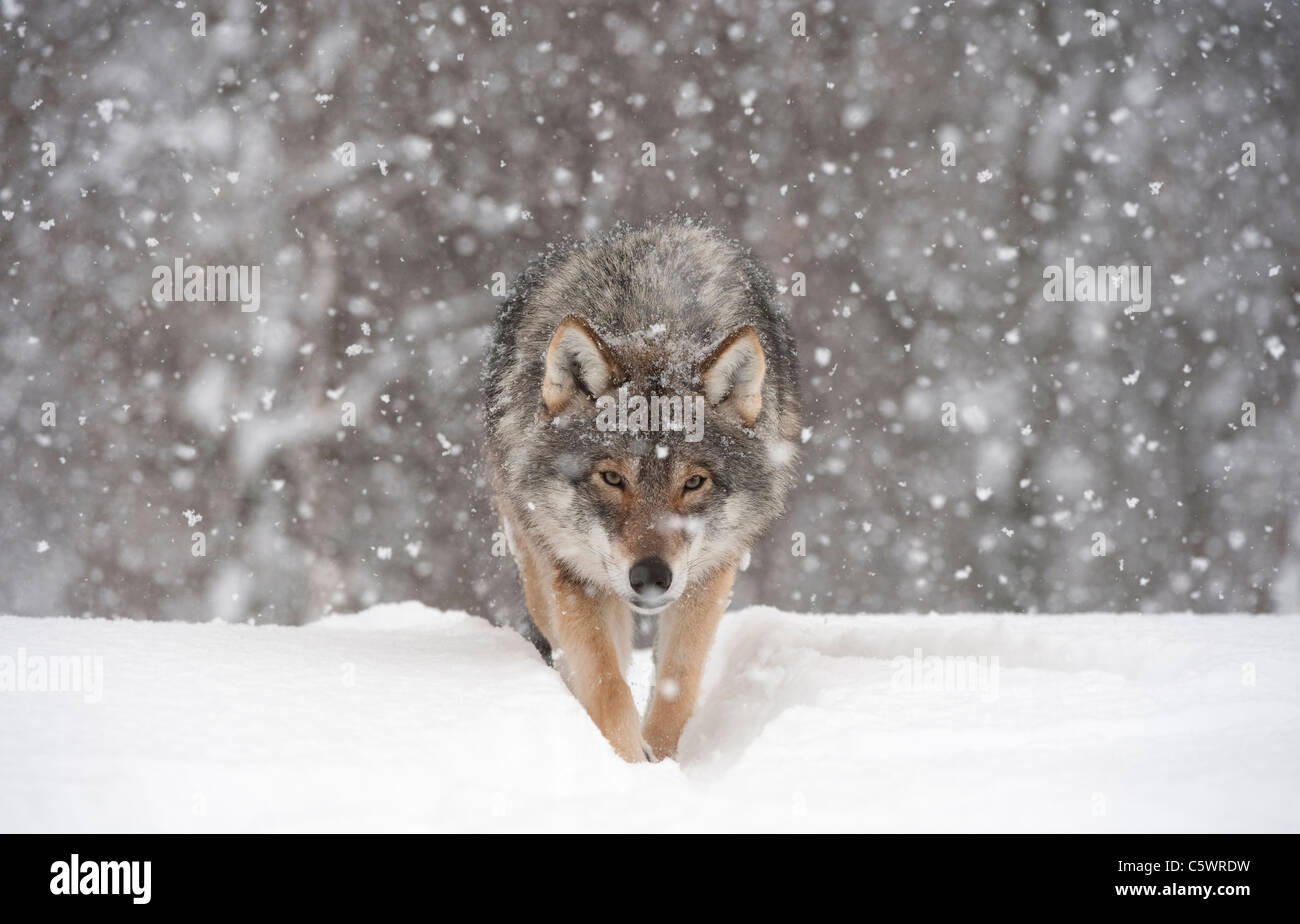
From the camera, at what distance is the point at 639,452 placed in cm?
333

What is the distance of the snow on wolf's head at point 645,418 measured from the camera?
331 cm

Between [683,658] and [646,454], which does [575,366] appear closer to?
[646,454]

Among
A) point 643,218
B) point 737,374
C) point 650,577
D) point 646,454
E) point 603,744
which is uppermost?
point 643,218

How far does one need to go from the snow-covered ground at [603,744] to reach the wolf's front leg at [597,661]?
0.27 metres

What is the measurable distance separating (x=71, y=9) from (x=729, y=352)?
23.8 ft

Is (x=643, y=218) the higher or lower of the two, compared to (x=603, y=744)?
higher

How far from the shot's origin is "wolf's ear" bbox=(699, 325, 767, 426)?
3.37 meters

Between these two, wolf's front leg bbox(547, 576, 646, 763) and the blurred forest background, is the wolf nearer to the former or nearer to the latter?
wolf's front leg bbox(547, 576, 646, 763)

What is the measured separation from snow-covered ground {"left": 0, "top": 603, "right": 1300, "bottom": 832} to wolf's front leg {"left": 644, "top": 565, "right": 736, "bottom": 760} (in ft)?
0.55

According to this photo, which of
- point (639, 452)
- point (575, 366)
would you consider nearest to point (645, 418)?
point (639, 452)

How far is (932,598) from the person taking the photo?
Answer: 27.2ft

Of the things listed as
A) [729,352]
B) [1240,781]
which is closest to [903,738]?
[1240,781]

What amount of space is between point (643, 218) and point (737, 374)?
Answer: 436 cm

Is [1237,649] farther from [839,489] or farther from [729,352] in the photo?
[839,489]
